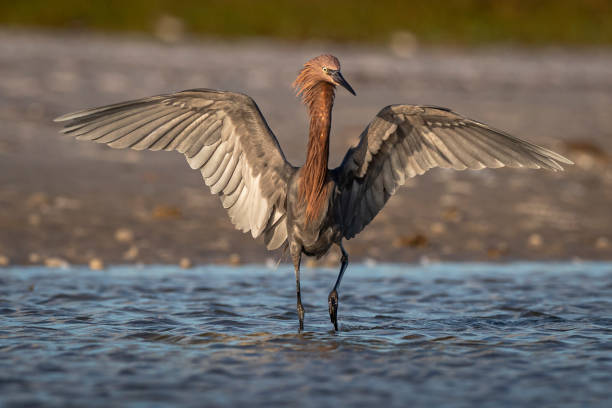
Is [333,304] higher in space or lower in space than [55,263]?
lower

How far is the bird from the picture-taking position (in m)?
6.65

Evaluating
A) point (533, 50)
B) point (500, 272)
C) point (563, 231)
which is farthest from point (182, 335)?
point (533, 50)

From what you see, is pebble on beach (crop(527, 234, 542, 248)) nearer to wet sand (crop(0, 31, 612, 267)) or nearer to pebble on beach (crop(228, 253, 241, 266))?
wet sand (crop(0, 31, 612, 267))

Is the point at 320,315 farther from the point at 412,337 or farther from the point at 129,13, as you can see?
the point at 129,13

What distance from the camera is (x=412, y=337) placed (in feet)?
21.8

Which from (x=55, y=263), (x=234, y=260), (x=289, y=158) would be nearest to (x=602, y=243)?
(x=234, y=260)

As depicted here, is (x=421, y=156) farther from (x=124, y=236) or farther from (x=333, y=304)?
(x=124, y=236)

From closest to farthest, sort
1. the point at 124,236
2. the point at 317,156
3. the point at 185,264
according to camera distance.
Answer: the point at 317,156 → the point at 185,264 → the point at 124,236

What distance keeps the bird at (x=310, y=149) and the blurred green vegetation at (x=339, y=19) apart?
20.6 meters

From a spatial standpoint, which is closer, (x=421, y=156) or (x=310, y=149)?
(x=310, y=149)

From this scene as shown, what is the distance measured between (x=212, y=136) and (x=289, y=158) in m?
5.47

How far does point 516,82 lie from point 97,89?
28.9 ft

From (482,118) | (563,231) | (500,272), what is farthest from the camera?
(482,118)

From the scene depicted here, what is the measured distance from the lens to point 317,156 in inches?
260
